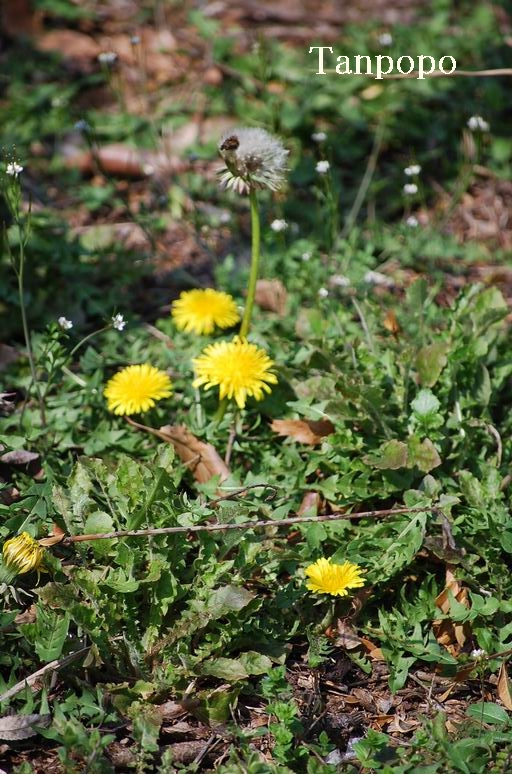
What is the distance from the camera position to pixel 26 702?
2162 millimetres

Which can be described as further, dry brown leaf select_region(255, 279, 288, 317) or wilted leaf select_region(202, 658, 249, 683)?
dry brown leaf select_region(255, 279, 288, 317)

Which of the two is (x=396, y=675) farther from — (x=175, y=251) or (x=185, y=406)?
(x=175, y=251)

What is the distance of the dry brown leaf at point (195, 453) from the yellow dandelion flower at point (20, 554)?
678mm

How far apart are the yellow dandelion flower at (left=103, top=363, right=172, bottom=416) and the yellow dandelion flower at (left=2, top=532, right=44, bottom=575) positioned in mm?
615

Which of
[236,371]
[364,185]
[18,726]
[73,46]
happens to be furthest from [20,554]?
[73,46]

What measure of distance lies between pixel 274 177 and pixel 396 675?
1.47m

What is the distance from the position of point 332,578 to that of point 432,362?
2.78 ft

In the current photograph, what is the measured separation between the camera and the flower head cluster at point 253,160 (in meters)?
2.61

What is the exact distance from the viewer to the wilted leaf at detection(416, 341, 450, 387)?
9.28 ft

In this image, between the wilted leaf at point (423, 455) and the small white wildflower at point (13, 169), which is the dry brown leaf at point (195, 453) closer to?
the wilted leaf at point (423, 455)

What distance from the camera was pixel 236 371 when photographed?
273 centimetres

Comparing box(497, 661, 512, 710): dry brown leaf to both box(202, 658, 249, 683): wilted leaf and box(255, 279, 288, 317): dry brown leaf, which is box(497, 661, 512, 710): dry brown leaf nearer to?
box(202, 658, 249, 683): wilted leaf

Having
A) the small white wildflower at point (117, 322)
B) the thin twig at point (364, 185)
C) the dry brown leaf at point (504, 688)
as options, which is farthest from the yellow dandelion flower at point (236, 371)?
the thin twig at point (364, 185)

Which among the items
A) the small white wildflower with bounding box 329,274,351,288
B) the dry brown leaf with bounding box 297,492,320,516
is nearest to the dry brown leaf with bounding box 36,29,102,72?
the small white wildflower with bounding box 329,274,351,288
